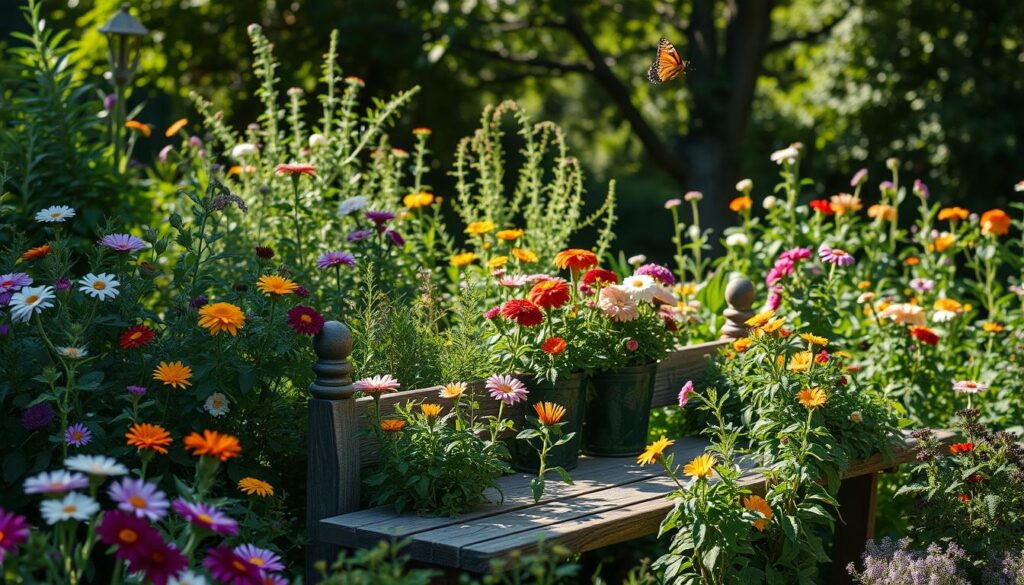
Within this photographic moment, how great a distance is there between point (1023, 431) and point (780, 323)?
5.00 ft

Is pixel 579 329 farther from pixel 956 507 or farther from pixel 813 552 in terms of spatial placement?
pixel 956 507

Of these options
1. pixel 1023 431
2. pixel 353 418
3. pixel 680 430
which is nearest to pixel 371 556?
pixel 353 418

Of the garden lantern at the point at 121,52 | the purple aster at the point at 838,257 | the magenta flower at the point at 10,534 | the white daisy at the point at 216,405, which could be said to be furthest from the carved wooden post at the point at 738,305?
the garden lantern at the point at 121,52

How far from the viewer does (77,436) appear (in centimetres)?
245

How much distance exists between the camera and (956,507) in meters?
3.22

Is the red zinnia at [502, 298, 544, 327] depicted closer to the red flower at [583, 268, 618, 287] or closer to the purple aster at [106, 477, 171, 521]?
the red flower at [583, 268, 618, 287]

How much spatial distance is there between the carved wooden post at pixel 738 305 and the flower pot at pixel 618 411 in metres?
0.60

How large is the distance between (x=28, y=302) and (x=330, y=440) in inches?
27.2

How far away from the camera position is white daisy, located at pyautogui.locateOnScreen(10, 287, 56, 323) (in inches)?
97.7

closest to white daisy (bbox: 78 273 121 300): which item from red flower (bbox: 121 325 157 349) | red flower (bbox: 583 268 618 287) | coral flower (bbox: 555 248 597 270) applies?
red flower (bbox: 121 325 157 349)

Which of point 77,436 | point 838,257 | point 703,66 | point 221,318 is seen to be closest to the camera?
point 77,436

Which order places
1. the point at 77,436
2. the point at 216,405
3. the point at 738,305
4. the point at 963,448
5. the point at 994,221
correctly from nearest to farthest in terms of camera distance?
the point at 77,436 < the point at 216,405 < the point at 963,448 < the point at 738,305 < the point at 994,221

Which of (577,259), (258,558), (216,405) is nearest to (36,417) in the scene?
(216,405)

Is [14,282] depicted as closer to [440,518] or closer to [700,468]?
[440,518]
